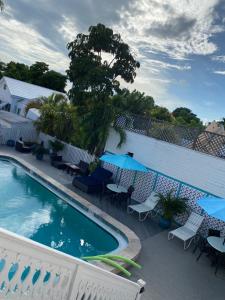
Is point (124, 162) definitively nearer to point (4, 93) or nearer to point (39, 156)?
point (39, 156)

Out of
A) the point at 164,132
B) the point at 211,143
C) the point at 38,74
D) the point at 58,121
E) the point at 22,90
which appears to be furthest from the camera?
the point at 38,74

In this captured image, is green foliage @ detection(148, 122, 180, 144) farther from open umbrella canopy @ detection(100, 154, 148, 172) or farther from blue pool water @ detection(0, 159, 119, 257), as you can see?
blue pool water @ detection(0, 159, 119, 257)

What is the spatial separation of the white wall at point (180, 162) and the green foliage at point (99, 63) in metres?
3.08

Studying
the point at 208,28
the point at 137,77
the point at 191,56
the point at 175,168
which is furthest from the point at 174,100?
the point at 175,168

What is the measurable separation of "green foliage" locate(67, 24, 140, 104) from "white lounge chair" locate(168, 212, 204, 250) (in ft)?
27.7

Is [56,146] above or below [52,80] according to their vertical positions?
below

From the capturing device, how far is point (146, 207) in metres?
12.6

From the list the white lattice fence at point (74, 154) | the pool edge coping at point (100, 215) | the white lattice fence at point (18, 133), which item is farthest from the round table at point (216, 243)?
the white lattice fence at point (18, 133)

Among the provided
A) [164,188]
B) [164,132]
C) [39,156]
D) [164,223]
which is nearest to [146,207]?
[164,223]

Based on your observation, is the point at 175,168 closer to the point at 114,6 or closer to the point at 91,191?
the point at 91,191

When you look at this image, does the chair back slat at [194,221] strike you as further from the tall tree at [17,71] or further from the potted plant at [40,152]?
the tall tree at [17,71]

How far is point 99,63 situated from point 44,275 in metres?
14.5

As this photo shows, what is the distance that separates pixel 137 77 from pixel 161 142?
16.4 ft

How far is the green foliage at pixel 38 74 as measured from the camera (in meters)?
56.6
